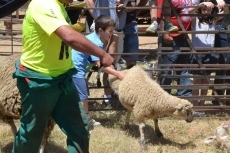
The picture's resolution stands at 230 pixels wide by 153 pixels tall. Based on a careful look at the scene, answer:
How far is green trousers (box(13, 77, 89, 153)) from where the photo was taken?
406cm

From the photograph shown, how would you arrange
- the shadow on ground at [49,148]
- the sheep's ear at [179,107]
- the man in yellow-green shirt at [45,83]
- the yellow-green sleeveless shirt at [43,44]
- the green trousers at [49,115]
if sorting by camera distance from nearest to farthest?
1. the yellow-green sleeveless shirt at [43,44]
2. the man in yellow-green shirt at [45,83]
3. the green trousers at [49,115]
4. the shadow on ground at [49,148]
5. the sheep's ear at [179,107]

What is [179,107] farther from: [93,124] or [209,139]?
[93,124]

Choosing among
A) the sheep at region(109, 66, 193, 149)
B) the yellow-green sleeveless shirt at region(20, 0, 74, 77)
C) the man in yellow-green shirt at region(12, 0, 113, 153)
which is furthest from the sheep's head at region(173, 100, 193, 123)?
the yellow-green sleeveless shirt at region(20, 0, 74, 77)

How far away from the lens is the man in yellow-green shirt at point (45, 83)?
3.93 meters

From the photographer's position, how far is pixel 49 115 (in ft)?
13.7

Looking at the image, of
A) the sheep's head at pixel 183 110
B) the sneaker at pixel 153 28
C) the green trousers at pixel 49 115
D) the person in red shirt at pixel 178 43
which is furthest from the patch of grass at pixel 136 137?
the green trousers at pixel 49 115

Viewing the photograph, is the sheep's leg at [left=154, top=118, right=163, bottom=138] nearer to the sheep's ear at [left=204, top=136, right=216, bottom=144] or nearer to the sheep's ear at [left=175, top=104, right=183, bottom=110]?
the sheep's ear at [left=175, top=104, right=183, bottom=110]

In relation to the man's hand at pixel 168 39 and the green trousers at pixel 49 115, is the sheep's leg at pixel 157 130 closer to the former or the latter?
the man's hand at pixel 168 39

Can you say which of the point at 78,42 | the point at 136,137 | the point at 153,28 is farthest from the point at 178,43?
the point at 78,42

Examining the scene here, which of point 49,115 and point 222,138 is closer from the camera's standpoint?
point 49,115

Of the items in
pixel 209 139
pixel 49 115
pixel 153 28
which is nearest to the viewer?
pixel 49 115

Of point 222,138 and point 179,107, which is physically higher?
point 179,107

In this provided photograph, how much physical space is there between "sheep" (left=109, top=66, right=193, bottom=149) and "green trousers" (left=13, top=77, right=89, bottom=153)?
66.6 inches

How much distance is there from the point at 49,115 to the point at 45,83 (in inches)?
11.9
